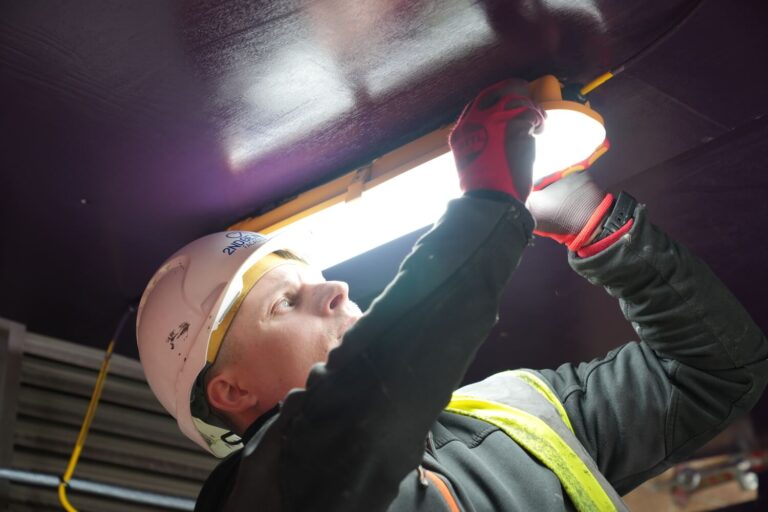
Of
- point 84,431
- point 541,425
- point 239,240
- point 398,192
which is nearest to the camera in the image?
point 541,425

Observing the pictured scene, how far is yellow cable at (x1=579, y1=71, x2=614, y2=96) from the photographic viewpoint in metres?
1.96

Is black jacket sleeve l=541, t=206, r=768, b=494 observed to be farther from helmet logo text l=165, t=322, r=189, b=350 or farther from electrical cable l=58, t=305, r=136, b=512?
electrical cable l=58, t=305, r=136, b=512

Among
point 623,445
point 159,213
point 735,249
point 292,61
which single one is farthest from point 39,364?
point 735,249

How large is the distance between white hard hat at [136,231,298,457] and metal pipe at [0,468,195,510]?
21.5 inches

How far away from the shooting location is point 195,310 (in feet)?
7.14

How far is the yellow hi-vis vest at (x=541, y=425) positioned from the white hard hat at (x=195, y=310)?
55 cm

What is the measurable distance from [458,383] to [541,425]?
494mm

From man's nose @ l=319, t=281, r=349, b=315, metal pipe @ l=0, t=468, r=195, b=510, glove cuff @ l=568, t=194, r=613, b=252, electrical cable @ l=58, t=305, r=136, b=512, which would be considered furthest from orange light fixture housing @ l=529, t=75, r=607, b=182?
metal pipe @ l=0, t=468, r=195, b=510

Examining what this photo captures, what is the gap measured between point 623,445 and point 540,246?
0.55 meters

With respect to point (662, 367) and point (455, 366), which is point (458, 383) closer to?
point (455, 366)

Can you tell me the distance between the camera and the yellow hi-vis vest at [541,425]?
191cm

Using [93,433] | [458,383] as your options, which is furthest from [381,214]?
[93,433]

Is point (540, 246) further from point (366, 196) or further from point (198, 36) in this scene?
point (198, 36)

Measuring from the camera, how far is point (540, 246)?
7.98ft
